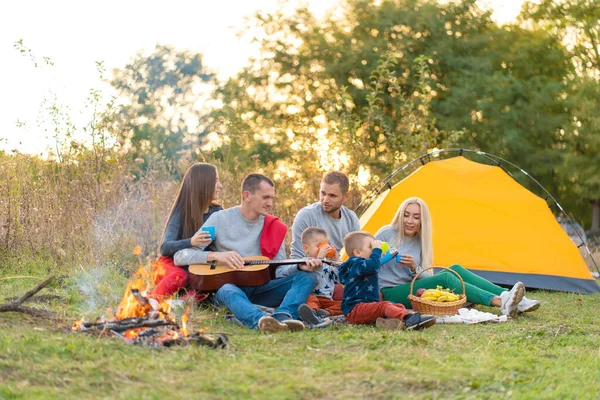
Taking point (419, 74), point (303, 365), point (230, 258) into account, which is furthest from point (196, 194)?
point (419, 74)

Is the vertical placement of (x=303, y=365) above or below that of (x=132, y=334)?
below

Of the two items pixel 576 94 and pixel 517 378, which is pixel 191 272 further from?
pixel 576 94

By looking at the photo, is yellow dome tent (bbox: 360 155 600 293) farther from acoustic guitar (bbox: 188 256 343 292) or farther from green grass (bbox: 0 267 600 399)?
green grass (bbox: 0 267 600 399)

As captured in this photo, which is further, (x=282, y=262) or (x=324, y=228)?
(x=324, y=228)

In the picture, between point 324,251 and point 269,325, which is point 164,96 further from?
point 269,325

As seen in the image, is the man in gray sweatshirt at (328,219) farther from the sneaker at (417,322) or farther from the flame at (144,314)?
the flame at (144,314)

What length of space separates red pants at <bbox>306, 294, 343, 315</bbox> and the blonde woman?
54cm

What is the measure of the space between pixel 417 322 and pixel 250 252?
131cm

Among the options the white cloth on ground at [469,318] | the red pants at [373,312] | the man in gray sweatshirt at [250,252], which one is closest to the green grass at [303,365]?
the red pants at [373,312]

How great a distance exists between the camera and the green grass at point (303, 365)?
3350 mm

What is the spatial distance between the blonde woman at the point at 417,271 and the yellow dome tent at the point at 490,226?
1.52m

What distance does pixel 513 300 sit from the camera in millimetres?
5957

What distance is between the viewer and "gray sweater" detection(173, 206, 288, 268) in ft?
18.9

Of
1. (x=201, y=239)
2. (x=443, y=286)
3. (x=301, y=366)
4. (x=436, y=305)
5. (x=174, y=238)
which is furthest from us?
(x=443, y=286)
